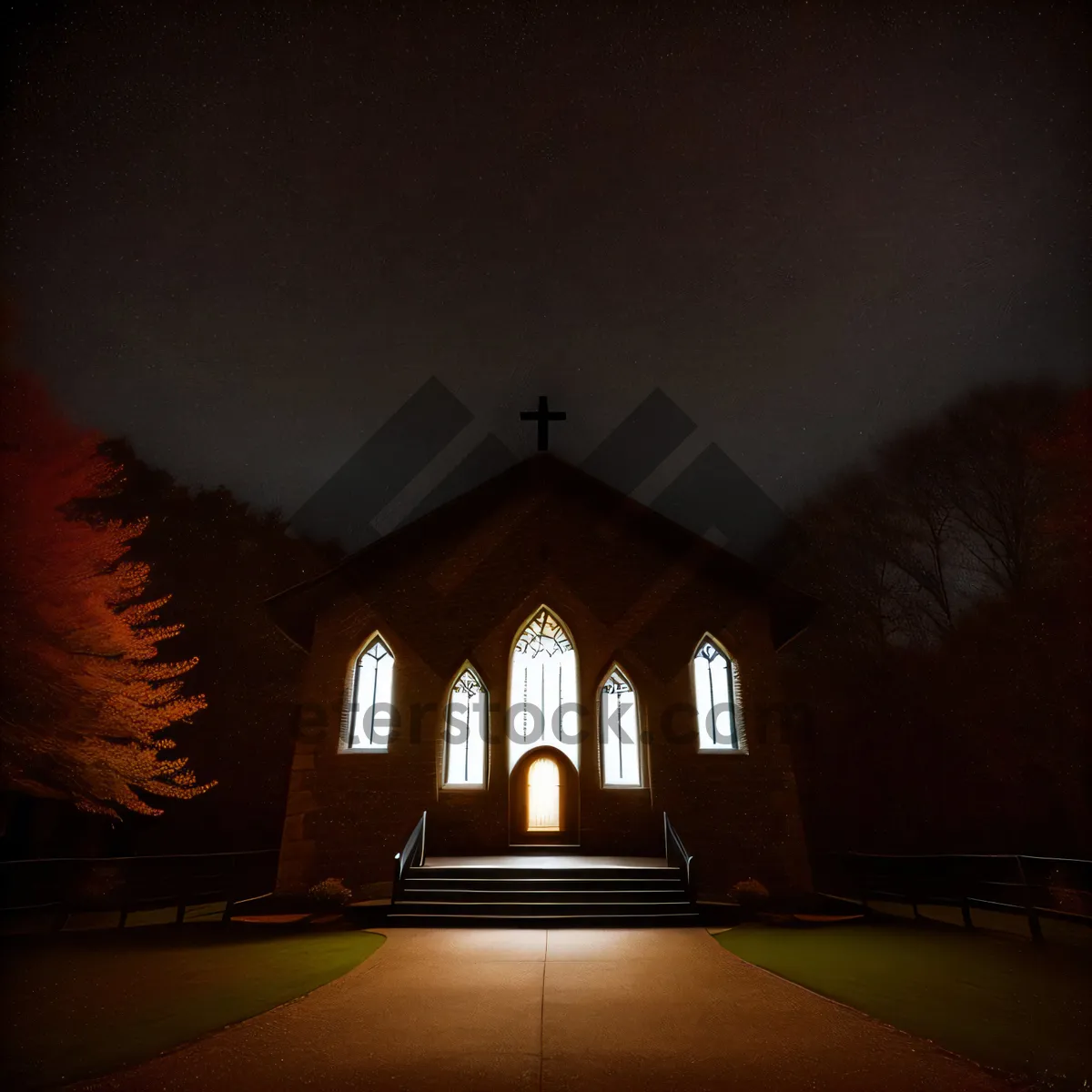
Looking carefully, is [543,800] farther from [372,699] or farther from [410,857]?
[372,699]

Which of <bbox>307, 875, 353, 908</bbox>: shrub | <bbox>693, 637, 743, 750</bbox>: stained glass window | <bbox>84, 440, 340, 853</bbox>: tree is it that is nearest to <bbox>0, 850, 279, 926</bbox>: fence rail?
<bbox>307, 875, 353, 908</bbox>: shrub

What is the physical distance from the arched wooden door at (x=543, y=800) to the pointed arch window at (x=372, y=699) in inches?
97.2

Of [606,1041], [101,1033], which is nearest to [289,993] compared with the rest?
[101,1033]

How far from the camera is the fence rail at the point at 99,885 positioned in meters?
8.44

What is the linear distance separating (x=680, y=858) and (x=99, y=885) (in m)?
10.8

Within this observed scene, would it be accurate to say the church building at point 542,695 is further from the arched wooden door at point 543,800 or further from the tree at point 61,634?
the tree at point 61,634

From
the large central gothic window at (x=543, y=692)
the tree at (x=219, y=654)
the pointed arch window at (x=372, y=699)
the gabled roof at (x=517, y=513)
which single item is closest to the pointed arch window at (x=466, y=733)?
the large central gothic window at (x=543, y=692)

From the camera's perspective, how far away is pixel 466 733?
11.4 metres

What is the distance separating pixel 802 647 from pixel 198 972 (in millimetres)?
17485

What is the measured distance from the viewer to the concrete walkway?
11.9ft

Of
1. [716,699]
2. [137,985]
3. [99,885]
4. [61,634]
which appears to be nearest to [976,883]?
[716,699]

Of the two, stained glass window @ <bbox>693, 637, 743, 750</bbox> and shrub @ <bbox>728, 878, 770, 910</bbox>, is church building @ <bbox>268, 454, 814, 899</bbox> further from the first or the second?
shrub @ <bbox>728, 878, 770, 910</bbox>

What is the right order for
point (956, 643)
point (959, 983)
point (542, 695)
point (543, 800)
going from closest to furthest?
point (959, 983) < point (543, 800) < point (542, 695) < point (956, 643)

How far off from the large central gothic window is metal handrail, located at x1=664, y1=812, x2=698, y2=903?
Result: 1.92 metres
